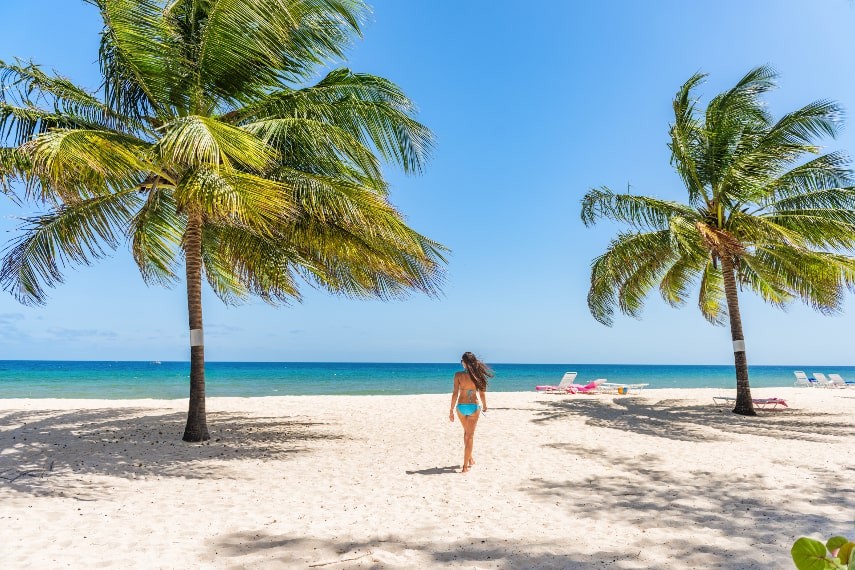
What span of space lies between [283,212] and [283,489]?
3.21 metres

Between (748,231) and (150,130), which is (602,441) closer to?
(748,231)

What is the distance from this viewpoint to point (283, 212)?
6.41 meters

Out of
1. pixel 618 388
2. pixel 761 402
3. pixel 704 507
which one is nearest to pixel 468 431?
pixel 704 507

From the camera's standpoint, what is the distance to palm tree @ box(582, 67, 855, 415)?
11.4m

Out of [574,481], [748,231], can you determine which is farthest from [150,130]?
[748,231]

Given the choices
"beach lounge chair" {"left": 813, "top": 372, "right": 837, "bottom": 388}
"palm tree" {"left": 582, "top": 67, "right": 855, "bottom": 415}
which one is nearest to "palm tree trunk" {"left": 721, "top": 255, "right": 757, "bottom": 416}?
"palm tree" {"left": 582, "top": 67, "right": 855, "bottom": 415}

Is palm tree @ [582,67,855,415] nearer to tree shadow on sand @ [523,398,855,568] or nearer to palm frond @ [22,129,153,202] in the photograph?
tree shadow on sand @ [523,398,855,568]

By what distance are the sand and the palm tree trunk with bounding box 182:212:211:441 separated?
506 mm

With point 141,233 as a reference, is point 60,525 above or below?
below

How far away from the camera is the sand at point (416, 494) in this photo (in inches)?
163

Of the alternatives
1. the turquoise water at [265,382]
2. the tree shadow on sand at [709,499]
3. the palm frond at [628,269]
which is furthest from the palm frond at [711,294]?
the turquoise water at [265,382]

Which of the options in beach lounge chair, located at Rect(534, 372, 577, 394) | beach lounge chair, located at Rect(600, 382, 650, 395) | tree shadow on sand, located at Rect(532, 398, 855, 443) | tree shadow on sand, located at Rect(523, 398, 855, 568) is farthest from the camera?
beach lounge chair, located at Rect(534, 372, 577, 394)

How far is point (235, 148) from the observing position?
20.8 ft

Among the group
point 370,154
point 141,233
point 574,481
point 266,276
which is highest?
point 370,154
